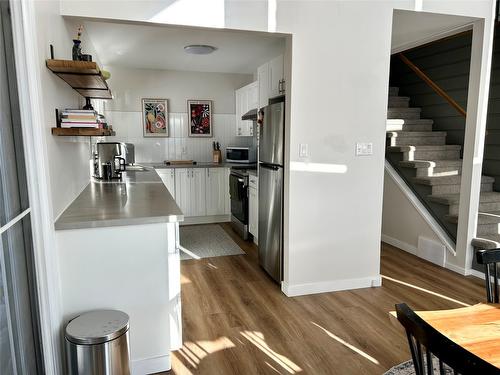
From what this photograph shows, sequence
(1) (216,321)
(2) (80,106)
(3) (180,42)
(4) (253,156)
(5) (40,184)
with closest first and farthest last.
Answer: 1. (5) (40,184)
2. (1) (216,321)
3. (2) (80,106)
4. (3) (180,42)
5. (4) (253,156)

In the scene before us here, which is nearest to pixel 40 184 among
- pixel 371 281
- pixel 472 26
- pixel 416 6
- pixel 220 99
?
pixel 371 281

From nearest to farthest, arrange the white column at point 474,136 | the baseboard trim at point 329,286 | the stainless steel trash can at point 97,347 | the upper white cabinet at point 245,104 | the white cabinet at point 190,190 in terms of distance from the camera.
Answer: the stainless steel trash can at point 97,347
the baseboard trim at point 329,286
the white column at point 474,136
the upper white cabinet at point 245,104
the white cabinet at point 190,190

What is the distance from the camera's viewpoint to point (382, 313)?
9.06 feet

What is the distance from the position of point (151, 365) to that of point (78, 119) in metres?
1.54

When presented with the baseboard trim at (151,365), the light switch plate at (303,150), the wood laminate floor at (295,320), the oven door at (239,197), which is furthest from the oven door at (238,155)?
the baseboard trim at (151,365)

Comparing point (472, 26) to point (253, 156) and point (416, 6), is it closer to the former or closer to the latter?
point (416, 6)

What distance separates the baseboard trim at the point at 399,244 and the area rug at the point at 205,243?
1945 mm

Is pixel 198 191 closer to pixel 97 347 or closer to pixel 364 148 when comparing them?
pixel 364 148

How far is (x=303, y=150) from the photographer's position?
2.97 m

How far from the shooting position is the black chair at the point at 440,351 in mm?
727

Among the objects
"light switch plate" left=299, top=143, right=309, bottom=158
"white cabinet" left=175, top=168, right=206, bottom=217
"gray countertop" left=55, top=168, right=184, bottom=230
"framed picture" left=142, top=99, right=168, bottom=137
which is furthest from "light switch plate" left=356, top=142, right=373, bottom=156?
"framed picture" left=142, top=99, right=168, bottom=137

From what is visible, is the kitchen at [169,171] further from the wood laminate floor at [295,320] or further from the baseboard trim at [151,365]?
the wood laminate floor at [295,320]

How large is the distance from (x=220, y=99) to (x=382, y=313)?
4478mm

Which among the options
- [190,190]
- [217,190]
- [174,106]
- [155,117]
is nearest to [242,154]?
[217,190]
